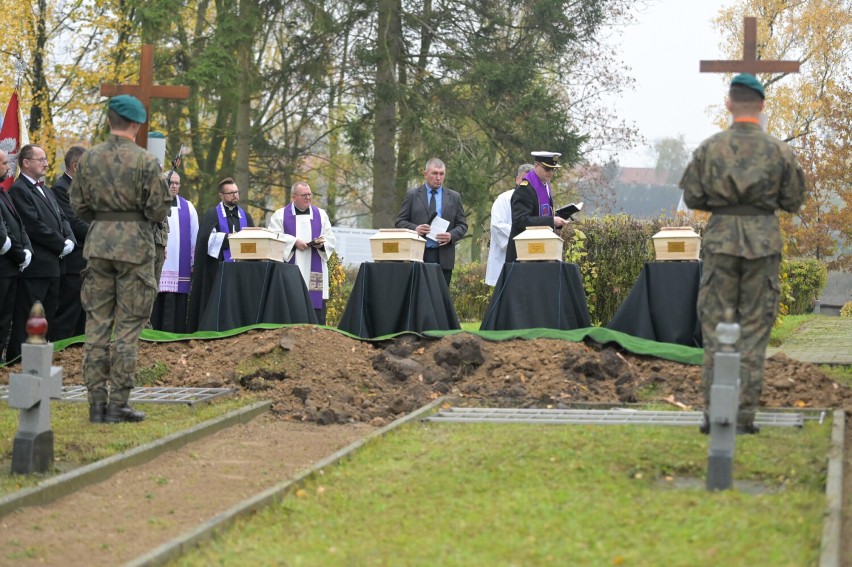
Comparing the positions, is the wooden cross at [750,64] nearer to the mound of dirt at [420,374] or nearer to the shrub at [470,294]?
the mound of dirt at [420,374]

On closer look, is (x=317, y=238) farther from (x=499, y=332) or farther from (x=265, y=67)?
(x=265, y=67)

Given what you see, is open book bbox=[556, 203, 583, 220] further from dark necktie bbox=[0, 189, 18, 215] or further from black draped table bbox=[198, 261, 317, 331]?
dark necktie bbox=[0, 189, 18, 215]

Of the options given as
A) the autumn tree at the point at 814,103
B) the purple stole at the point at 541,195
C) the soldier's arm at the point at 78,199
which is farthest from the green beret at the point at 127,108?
the autumn tree at the point at 814,103

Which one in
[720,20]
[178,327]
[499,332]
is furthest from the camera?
[720,20]

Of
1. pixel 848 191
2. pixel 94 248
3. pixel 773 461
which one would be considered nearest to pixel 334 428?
pixel 94 248

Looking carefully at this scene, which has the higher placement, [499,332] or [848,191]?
[848,191]

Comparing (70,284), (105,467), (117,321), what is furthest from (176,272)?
(105,467)

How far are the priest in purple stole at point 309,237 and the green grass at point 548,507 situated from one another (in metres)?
7.01

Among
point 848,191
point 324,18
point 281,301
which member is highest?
point 324,18

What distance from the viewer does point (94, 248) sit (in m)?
9.12

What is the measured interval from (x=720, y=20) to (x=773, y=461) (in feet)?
A: 115

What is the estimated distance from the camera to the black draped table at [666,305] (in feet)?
40.1

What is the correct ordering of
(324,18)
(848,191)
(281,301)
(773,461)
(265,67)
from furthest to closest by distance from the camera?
1. (848,191)
2. (265,67)
3. (324,18)
4. (281,301)
5. (773,461)

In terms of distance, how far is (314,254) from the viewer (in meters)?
15.0
